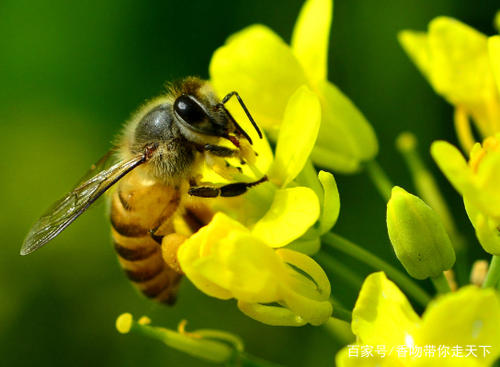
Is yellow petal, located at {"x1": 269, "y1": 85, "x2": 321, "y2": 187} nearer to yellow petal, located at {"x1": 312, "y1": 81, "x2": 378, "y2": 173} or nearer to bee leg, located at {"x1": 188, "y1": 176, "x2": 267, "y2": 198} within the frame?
bee leg, located at {"x1": 188, "y1": 176, "x2": 267, "y2": 198}

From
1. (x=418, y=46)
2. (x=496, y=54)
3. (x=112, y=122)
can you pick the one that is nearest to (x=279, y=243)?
(x=496, y=54)

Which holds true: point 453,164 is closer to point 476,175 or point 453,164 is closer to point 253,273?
point 476,175

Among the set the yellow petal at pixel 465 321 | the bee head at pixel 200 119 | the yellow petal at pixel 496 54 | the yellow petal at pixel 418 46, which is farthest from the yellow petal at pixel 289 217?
the yellow petal at pixel 418 46

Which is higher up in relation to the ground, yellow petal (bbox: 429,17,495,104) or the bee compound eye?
the bee compound eye

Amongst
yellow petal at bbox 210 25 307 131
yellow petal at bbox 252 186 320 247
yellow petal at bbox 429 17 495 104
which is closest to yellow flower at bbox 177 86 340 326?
yellow petal at bbox 252 186 320 247

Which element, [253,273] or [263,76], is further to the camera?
[263,76]

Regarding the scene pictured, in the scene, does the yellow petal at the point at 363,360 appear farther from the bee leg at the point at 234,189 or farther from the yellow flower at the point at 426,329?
the bee leg at the point at 234,189

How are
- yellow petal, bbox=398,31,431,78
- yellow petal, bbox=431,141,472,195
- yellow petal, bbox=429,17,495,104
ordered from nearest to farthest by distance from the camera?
yellow petal, bbox=431,141,472,195 → yellow petal, bbox=429,17,495,104 → yellow petal, bbox=398,31,431,78
